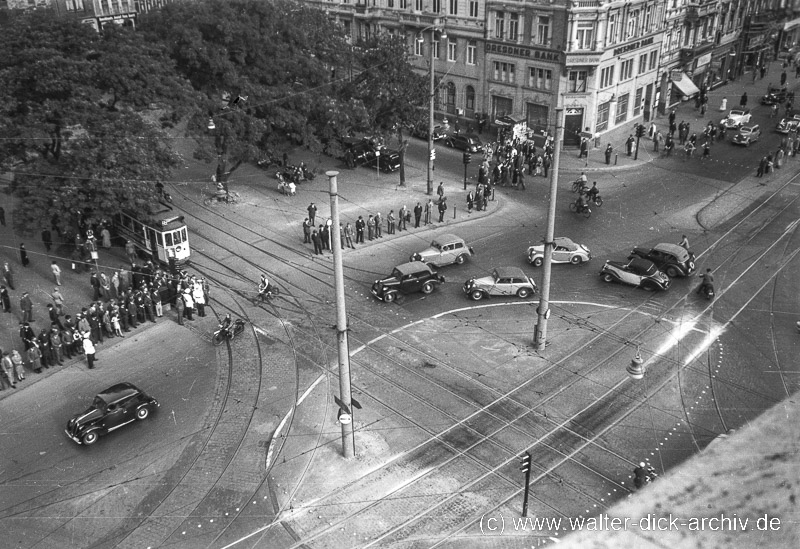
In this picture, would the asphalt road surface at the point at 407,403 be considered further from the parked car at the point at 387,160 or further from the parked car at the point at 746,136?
the parked car at the point at 746,136

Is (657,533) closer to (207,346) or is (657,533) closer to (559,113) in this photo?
(559,113)

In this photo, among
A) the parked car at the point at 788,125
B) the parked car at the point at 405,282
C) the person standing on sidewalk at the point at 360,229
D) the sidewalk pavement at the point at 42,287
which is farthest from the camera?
the parked car at the point at 788,125

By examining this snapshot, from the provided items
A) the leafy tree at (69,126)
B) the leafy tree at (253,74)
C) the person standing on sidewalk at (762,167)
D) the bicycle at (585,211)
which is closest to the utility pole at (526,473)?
the leafy tree at (69,126)

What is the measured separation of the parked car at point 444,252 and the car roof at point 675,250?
9.24 meters

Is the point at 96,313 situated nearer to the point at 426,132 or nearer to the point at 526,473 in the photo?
the point at 526,473

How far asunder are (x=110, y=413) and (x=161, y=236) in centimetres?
1331

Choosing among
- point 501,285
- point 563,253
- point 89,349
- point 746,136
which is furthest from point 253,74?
point 746,136

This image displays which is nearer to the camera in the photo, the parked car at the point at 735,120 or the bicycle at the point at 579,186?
the bicycle at the point at 579,186

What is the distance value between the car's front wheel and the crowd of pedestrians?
16.8 ft

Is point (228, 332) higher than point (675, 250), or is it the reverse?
point (675, 250)

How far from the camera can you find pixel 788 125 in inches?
2315

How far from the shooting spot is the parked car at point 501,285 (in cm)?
3244

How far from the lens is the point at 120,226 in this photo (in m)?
38.5

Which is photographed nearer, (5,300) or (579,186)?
(5,300)
